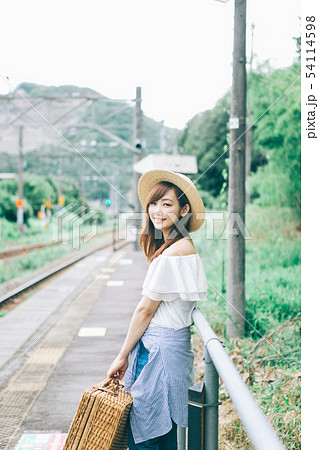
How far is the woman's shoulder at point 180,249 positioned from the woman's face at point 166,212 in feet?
0.45

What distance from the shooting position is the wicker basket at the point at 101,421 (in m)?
2.08

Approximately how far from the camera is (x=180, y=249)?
7.07 ft

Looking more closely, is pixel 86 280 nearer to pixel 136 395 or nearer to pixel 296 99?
pixel 296 99

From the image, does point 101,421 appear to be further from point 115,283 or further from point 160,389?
point 115,283

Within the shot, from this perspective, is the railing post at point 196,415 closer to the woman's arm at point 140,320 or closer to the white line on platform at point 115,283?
the woman's arm at point 140,320

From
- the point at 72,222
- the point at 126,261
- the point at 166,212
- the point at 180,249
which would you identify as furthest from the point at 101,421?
the point at 72,222

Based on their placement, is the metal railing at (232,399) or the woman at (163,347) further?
the woman at (163,347)

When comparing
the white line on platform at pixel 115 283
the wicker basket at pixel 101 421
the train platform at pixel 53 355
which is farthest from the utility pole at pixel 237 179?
the white line on platform at pixel 115 283

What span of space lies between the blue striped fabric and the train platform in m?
1.31

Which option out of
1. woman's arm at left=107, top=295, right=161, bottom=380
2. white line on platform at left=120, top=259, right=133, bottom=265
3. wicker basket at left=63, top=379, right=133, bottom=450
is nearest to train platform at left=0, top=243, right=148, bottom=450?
wicker basket at left=63, top=379, right=133, bottom=450

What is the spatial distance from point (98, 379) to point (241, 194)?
2387 millimetres

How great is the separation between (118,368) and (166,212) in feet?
2.34

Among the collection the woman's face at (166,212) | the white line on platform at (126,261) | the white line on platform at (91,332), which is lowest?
the white line on platform at (126,261)
